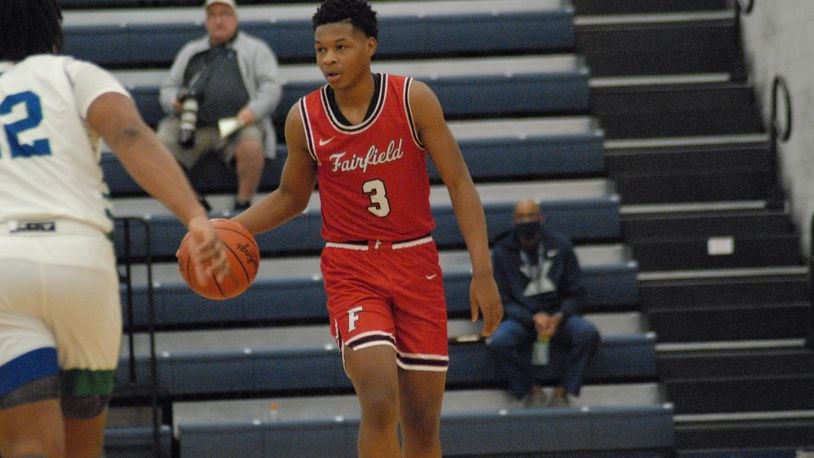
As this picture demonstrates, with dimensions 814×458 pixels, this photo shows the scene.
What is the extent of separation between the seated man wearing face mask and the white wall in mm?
1820

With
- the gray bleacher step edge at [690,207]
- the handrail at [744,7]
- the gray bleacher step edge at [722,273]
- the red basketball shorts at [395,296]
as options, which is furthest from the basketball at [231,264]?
the handrail at [744,7]

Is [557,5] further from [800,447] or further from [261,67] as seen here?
[800,447]

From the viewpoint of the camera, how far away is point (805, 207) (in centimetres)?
880

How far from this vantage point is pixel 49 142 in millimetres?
3102

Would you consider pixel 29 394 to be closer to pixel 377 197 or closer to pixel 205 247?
pixel 205 247

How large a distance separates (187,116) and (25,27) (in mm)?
5414

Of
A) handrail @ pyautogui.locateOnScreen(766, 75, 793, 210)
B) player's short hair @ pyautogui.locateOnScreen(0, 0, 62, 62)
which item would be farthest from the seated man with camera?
player's short hair @ pyautogui.locateOnScreen(0, 0, 62, 62)

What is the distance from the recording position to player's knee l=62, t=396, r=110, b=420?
3.17 meters

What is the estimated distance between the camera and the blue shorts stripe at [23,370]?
2992mm

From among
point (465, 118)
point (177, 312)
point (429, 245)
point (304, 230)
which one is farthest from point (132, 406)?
point (429, 245)

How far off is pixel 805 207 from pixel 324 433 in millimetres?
3513

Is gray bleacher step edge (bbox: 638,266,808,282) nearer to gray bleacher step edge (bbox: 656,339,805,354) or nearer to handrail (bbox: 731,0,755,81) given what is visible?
gray bleacher step edge (bbox: 656,339,805,354)

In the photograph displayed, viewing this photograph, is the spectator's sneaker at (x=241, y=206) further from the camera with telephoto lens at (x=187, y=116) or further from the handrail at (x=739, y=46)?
the handrail at (x=739, y=46)

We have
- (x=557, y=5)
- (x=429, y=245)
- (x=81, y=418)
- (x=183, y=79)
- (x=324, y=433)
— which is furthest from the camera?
(x=557, y=5)
